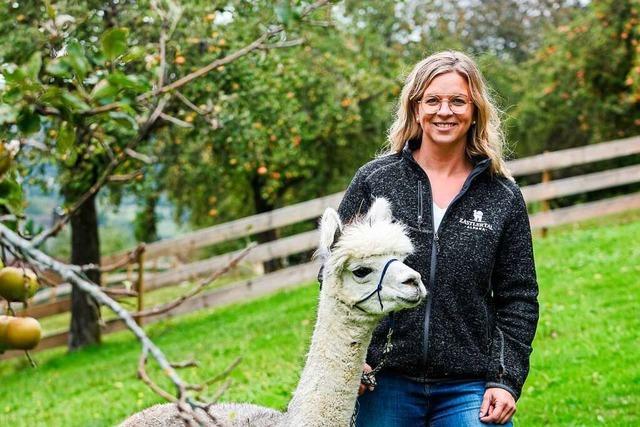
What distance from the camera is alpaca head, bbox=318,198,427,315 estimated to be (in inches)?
106

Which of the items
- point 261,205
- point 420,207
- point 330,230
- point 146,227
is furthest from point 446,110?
point 146,227

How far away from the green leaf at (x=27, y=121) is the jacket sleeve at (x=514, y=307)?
1.93 metres

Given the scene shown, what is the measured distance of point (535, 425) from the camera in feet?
18.2

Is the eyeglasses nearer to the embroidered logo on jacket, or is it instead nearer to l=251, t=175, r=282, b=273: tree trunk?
the embroidered logo on jacket

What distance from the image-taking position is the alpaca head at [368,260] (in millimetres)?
2695

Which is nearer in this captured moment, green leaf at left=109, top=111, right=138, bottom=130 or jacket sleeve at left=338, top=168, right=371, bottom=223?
green leaf at left=109, top=111, right=138, bottom=130

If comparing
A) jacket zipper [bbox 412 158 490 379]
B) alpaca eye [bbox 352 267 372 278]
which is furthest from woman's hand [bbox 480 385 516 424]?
alpaca eye [bbox 352 267 372 278]

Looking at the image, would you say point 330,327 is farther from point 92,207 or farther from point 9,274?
point 92,207

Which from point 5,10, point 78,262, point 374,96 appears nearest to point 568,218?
point 374,96

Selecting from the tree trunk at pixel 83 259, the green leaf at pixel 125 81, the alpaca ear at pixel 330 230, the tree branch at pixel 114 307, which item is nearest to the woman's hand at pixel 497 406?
the alpaca ear at pixel 330 230

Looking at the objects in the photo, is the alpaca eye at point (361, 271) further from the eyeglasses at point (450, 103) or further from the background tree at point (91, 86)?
the background tree at point (91, 86)

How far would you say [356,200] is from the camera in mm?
3172

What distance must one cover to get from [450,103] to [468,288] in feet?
2.21

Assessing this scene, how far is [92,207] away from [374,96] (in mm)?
6096
